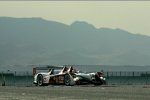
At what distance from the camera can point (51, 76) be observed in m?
60.6

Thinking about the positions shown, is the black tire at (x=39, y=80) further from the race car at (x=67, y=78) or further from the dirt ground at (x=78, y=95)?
the dirt ground at (x=78, y=95)

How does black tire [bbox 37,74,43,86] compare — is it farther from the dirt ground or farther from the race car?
the dirt ground

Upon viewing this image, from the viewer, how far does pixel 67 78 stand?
193 ft

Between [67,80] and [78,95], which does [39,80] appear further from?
[78,95]

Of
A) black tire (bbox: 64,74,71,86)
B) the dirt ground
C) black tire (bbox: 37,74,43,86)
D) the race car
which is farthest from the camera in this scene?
black tire (bbox: 37,74,43,86)

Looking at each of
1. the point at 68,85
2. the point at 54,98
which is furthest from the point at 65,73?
the point at 54,98

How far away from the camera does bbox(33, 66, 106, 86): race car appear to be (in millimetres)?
58938

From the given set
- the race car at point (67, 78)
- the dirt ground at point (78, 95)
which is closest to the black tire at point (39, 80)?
the race car at point (67, 78)

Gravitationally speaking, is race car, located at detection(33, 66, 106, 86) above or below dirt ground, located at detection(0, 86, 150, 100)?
above

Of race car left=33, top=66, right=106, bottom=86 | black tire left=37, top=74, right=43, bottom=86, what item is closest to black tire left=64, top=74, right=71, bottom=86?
race car left=33, top=66, right=106, bottom=86

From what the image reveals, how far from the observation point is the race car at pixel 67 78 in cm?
5894

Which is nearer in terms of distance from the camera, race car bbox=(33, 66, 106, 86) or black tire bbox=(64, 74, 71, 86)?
black tire bbox=(64, 74, 71, 86)

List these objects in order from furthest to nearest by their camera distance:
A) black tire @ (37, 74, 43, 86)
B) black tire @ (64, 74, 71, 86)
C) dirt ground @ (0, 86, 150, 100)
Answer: black tire @ (37, 74, 43, 86), black tire @ (64, 74, 71, 86), dirt ground @ (0, 86, 150, 100)

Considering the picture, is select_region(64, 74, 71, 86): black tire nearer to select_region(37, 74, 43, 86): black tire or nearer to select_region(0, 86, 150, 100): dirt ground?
select_region(37, 74, 43, 86): black tire
